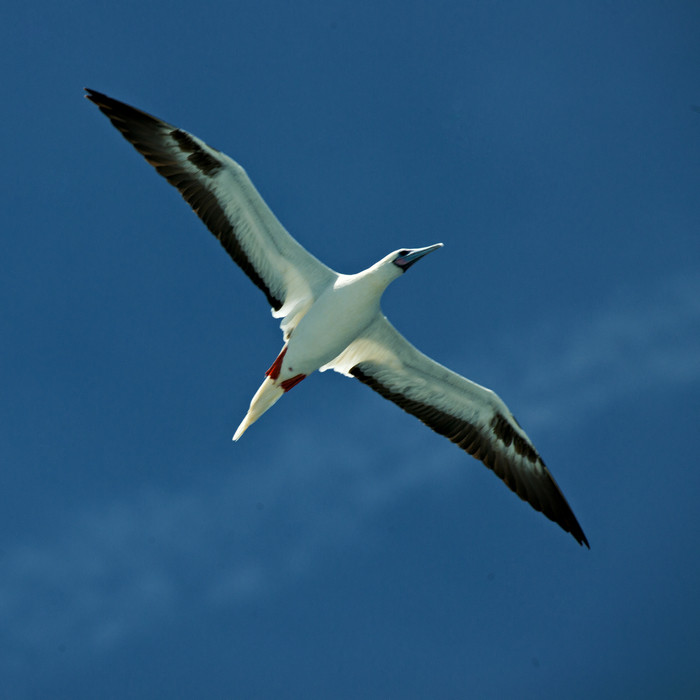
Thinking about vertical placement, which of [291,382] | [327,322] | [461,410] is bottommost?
[461,410]

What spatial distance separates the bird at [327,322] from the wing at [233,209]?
0.02m

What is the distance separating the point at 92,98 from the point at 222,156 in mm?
2388

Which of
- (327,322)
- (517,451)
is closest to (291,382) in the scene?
(327,322)

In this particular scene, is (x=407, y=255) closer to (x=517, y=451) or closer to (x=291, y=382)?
(x=291, y=382)

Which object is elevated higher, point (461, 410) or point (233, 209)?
point (233, 209)

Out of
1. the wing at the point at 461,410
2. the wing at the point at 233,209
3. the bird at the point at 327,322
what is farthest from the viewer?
the wing at the point at 461,410

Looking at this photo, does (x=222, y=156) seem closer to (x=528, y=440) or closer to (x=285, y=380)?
(x=285, y=380)

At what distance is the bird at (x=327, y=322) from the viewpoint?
17938mm

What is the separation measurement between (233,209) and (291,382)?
10.7ft

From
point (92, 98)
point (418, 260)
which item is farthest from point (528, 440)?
point (92, 98)

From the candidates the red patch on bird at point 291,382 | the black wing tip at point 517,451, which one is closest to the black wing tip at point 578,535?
the black wing tip at point 517,451

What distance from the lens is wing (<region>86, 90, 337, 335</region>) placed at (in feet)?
58.4

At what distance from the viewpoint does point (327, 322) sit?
60.6 ft

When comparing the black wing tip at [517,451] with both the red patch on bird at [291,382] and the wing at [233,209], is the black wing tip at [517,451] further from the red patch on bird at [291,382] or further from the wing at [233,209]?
the wing at [233,209]
